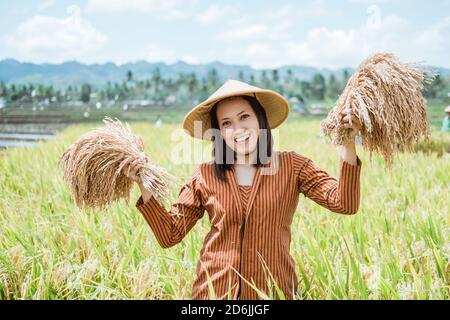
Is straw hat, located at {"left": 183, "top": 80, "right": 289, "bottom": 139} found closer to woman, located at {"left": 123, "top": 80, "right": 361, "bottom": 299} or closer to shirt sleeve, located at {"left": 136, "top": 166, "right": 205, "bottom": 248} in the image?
woman, located at {"left": 123, "top": 80, "right": 361, "bottom": 299}

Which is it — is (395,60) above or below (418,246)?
above

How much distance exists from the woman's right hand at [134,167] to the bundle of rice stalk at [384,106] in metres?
0.45

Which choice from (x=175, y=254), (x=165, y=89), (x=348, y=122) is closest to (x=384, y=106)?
(x=348, y=122)

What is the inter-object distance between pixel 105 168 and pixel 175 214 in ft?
0.72

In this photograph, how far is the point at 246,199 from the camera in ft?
4.27

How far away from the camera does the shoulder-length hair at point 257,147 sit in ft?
4.42

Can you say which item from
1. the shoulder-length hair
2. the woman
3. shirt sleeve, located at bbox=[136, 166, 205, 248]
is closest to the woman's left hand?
the woman

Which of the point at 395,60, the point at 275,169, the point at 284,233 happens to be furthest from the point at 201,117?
the point at 395,60

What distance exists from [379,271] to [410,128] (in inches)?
19.4

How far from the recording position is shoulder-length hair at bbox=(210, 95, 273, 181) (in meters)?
1.35

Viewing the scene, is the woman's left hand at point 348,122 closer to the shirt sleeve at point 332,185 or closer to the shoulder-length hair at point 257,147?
the shirt sleeve at point 332,185

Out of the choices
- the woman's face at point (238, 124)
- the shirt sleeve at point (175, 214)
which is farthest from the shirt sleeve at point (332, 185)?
the shirt sleeve at point (175, 214)

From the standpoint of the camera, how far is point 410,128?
1.24m

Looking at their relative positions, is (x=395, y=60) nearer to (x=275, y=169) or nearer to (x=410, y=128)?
(x=410, y=128)
